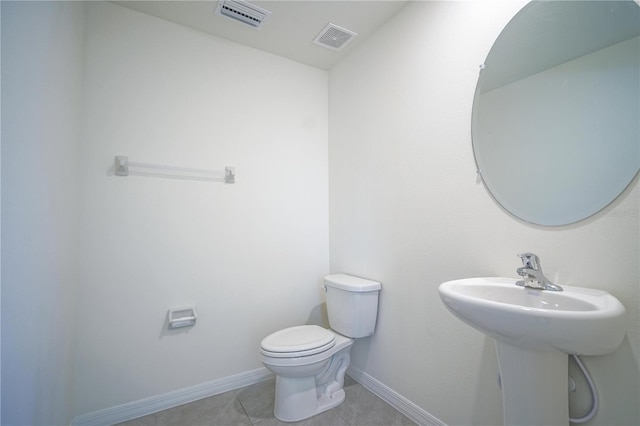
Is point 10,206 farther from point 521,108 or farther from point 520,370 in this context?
point 521,108

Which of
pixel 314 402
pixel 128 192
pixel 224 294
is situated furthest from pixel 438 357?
pixel 128 192

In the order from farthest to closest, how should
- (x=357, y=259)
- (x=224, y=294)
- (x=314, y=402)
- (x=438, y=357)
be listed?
(x=357, y=259) → (x=224, y=294) → (x=314, y=402) → (x=438, y=357)

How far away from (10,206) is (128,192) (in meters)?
0.84

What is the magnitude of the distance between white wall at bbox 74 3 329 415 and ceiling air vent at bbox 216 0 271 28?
0.87 feet

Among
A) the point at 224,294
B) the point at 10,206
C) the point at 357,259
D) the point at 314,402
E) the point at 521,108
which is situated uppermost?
the point at 521,108

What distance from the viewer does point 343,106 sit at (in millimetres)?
2143

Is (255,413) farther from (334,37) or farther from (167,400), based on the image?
(334,37)

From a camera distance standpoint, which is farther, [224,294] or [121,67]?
[224,294]

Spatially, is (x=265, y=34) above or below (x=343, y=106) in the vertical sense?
above

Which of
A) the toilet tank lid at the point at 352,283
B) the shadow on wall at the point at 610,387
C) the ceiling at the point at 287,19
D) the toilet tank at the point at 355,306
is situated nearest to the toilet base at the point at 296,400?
the toilet tank at the point at 355,306

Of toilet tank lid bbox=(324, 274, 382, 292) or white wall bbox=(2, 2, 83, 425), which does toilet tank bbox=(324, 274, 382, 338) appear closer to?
toilet tank lid bbox=(324, 274, 382, 292)

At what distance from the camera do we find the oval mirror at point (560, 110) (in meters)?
0.89

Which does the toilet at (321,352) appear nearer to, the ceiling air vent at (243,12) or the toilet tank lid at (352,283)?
the toilet tank lid at (352,283)

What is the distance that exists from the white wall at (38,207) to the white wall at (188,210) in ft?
0.49
